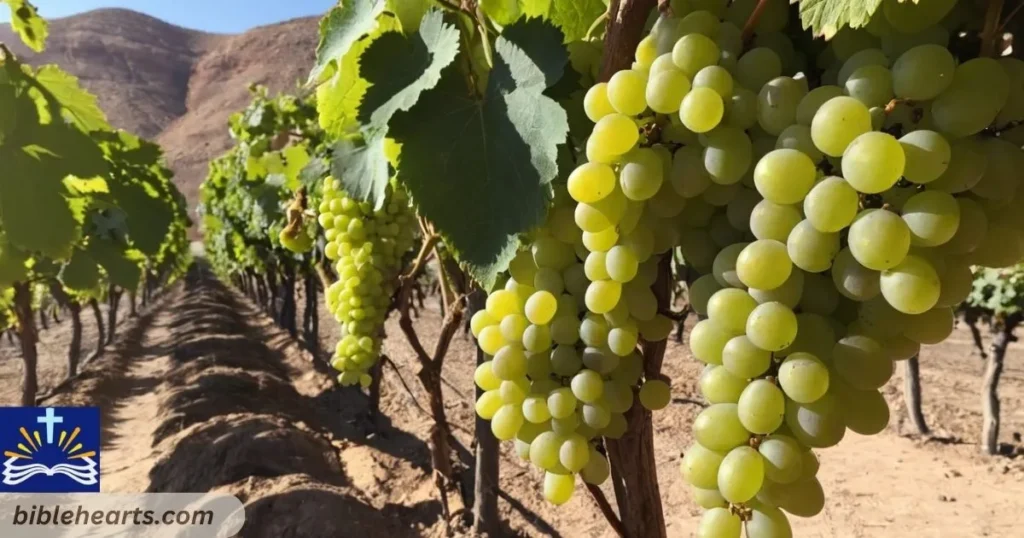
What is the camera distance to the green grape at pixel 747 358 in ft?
2.15

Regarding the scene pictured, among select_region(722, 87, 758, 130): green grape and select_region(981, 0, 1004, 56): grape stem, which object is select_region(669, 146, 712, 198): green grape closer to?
select_region(722, 87, 758, 130): green grape

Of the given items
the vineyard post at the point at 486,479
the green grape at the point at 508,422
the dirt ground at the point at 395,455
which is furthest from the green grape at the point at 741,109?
the dirt ground at the point at 395,455

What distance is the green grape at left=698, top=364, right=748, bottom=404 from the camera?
680 mm

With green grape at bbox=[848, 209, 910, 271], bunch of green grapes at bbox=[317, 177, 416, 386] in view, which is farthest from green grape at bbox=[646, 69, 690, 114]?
bunch of green grapes at bbox=[317, 177, 416, 386]

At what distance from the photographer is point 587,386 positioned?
84 centimetres

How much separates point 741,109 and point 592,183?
17 cm

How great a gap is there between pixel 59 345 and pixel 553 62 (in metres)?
17.6

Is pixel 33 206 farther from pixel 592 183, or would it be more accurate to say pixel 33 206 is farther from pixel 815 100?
pixel 815 100

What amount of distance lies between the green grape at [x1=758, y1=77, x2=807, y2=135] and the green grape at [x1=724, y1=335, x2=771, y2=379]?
0.70ft

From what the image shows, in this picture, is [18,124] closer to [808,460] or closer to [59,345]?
[808,460]

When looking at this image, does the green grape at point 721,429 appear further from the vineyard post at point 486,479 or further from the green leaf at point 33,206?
the green leaf at point 33,206

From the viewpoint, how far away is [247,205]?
893cm

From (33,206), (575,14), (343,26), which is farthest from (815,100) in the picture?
(33,206)

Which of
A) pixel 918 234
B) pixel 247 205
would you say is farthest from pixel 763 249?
pixel 247 205
